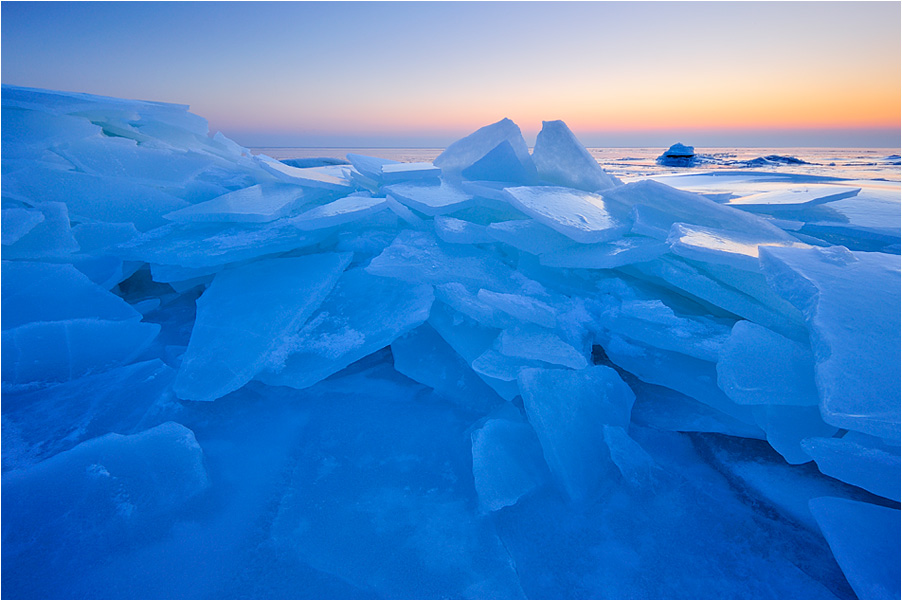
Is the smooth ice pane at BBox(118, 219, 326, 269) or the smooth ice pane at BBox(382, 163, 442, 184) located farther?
the smooth ice pane at BBox(382, 163, 442, 184)

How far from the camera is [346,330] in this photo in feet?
5.71

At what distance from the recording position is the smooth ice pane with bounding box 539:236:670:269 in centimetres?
176

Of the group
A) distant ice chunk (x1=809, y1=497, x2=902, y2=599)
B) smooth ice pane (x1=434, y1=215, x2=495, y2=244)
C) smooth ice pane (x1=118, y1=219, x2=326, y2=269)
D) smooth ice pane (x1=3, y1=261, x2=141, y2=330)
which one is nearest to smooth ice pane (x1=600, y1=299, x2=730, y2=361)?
distant ice chunk (x1=809, y1=497, x2=902, y2=599)

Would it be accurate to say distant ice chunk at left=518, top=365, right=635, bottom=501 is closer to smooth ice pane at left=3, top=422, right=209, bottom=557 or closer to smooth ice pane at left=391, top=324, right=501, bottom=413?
smooth ice pane at left=391, top=324, right=501, bottom=413

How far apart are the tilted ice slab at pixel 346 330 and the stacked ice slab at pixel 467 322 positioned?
0.01 meters

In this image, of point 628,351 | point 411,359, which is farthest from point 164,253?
point 628,351

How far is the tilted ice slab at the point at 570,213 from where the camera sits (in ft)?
5.81

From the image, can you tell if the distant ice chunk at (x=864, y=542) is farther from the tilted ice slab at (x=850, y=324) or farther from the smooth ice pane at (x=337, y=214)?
the smooth ice pane at (x=337, y=214)

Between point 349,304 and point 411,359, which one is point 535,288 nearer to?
point 411,359

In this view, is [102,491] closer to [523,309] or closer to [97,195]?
[523,309]

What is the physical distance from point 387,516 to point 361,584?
7.1 inches

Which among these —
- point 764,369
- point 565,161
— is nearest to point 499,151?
point 565,161

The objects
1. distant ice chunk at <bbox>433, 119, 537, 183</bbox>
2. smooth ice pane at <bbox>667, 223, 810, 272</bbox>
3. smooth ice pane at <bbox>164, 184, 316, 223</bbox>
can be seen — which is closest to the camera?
smooth ice pane at <bbox>667, 223, 810, 272</bbox>

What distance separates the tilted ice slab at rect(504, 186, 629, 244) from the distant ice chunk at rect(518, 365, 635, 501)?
0.60 metres
